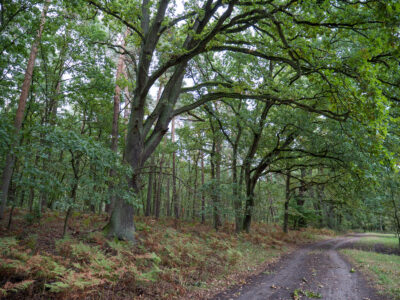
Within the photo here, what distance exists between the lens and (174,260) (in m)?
7.54

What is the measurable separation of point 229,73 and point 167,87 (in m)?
6.34

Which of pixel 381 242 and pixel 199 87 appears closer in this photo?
pixel 199 87

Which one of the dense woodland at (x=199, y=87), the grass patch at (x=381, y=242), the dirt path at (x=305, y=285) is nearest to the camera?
the dense woodland at (x=199, y=87)

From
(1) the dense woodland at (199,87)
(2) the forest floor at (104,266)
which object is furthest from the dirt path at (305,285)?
(1) the dense woodland at (199,87)

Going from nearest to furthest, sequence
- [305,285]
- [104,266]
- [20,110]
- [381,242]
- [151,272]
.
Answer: [104,266] < [151,272] < [305,285] < [20,110] < [381,242]

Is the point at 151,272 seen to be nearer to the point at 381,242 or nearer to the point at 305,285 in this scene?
the point at 305,285

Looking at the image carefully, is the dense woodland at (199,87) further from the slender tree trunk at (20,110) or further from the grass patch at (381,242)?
the grass patch at (381,242)

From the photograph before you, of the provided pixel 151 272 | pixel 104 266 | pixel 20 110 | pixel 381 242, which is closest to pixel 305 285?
pixel 151 272

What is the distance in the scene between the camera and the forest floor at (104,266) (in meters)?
4.48

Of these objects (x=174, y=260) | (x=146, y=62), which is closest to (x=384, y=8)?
(x=146, y=62)

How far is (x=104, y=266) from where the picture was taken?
5.30m

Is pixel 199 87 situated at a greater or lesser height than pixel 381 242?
greater

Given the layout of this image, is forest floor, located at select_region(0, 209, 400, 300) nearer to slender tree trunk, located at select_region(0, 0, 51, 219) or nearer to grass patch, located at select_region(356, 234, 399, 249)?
slender tree trunk, located at select_region(0, 0, 51, 219)

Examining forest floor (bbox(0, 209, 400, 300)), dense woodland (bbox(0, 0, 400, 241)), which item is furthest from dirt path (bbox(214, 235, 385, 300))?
dense woodland (bbox(0, 0, 400, 241))
